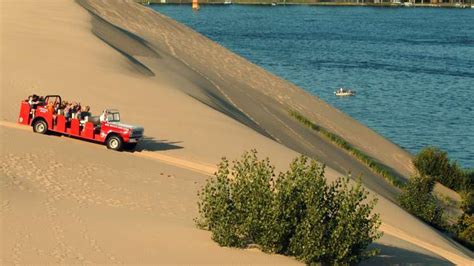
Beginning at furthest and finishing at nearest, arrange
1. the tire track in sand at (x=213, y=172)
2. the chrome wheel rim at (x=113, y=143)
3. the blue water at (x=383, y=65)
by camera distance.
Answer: the blue water at (x=383, y=65), the chrome wheel rim at (x=113, y=143), the tire track in sand at (x=213, y=172)

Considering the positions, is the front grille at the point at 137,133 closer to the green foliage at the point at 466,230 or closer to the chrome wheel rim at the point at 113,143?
the chrome wheel rim at the point at 113,143

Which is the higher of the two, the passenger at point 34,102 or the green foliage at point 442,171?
the passenger at point 34,102

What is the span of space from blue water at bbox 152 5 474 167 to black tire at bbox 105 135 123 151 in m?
26.0

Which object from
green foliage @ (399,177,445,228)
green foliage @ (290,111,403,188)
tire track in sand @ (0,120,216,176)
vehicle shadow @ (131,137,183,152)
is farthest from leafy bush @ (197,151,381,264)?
green foliage @ (290,111,403,188)

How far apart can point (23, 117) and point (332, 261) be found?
1448 cm

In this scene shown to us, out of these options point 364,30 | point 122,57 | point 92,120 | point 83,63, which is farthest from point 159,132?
point 364,30

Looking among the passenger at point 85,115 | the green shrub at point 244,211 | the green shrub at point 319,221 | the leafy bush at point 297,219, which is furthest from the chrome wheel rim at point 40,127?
the green shrub at point 319,221

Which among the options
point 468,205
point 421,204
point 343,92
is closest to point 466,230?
point 421,204

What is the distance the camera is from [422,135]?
5525 cm

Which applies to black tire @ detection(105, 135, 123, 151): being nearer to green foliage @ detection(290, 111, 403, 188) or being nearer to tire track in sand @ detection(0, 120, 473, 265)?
tire track in sand @ detection(0, 120, 473, 265)

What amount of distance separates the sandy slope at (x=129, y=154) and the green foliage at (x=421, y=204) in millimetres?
2896

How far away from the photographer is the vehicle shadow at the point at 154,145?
28.9 m

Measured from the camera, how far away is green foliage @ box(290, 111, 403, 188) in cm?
3686

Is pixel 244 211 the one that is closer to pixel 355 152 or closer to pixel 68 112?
pixel 68 112
